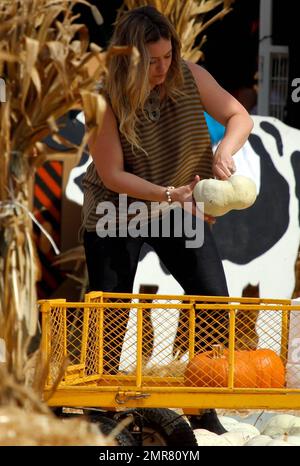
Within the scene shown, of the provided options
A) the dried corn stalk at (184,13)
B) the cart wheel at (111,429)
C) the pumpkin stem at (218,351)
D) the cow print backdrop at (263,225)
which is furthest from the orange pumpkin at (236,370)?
the dried corn stalk at (184,13)

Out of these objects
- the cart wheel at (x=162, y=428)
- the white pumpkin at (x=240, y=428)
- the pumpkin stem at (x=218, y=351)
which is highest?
the pumpkin stem at (x=218, y=351)

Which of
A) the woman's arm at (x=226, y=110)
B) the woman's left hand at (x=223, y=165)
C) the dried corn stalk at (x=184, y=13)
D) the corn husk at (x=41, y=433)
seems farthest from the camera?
the dried corn stalk at (x=184, y=13)

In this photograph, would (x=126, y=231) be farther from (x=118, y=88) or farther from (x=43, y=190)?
(x=43, y=190)

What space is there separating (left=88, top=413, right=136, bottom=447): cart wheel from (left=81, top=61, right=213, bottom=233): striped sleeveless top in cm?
72

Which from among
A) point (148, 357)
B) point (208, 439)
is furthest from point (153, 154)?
point (208, 439)

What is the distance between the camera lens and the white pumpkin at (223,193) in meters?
3.26

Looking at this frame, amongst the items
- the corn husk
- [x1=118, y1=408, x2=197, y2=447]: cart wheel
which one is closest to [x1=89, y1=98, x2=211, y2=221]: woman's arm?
[x1=118, y1=408, x2=197, y2=447]: cart wheel

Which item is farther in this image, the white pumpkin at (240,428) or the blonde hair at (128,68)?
the white pumpkin at (240,428)

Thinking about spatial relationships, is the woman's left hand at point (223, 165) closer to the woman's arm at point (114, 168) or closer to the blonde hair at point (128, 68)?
the woman's arm at point (114, 168)

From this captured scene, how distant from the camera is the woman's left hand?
3.37m

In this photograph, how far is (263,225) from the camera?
593 cm

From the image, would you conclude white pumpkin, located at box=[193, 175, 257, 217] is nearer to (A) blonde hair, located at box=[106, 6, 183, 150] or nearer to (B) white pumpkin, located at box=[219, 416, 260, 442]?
(A) blonde hair, located at box=[106, 6, 183, 150]

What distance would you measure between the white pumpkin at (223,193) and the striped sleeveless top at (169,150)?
31 centimetres
